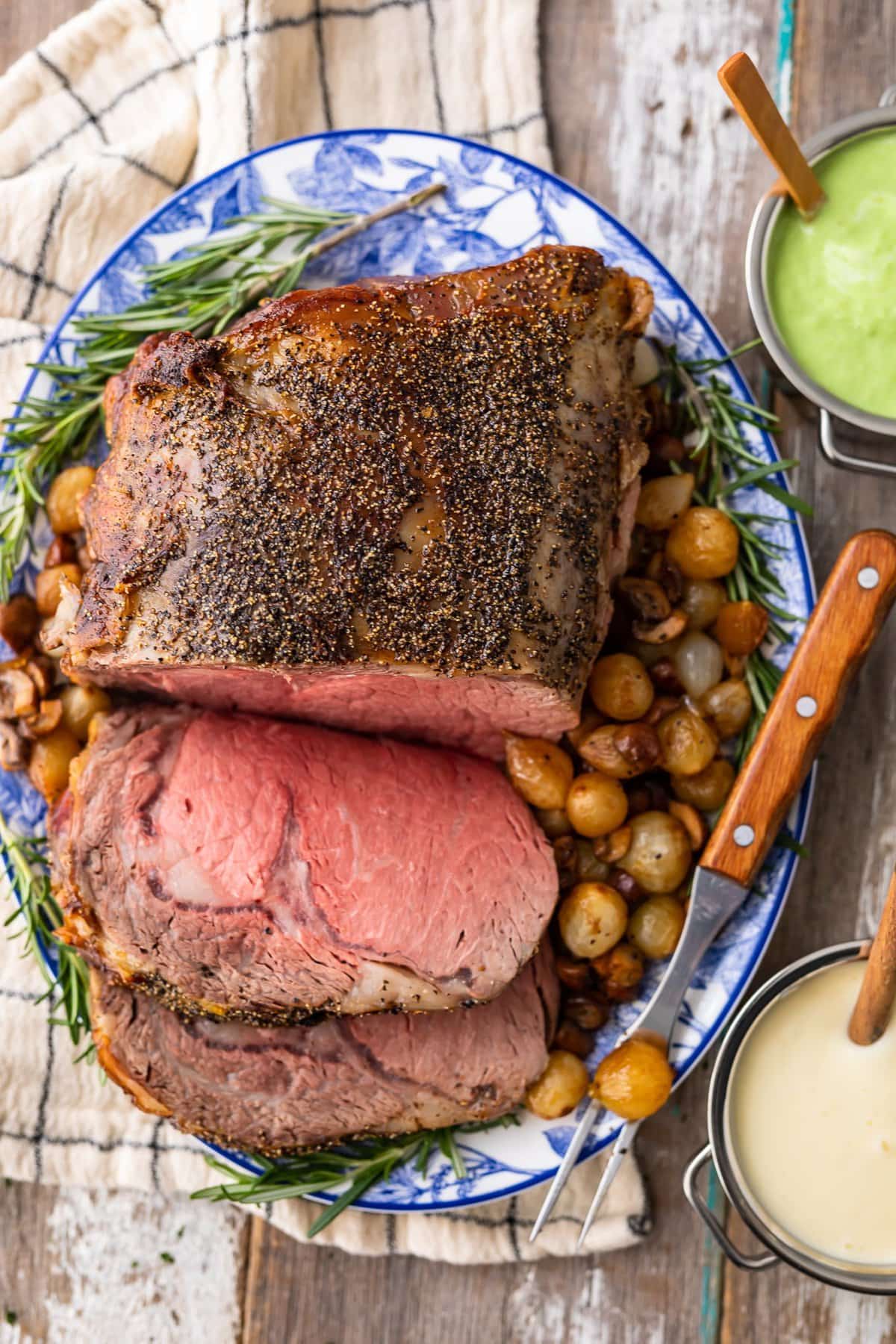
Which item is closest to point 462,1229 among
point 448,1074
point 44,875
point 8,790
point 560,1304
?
point 560,1304

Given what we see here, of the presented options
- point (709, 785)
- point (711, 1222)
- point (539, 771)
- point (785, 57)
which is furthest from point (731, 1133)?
point (785, 57)

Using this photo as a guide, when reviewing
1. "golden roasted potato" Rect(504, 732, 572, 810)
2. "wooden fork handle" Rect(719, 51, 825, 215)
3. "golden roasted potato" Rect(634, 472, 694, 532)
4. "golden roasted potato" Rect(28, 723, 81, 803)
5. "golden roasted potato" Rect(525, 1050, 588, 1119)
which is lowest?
"golden roasted potato" Rect(525, 1050, 588, 1119)

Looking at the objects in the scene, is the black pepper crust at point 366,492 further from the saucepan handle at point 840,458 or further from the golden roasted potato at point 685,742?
the saucepan handle at point 840,458

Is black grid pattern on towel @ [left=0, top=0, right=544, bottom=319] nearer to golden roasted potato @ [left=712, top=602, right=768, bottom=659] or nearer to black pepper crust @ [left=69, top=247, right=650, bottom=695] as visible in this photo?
black pepper crust @ [left=69, top=247, right=650, bottom=695]

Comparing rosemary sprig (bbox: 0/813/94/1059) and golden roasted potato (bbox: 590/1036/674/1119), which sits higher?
rosemary sprig (bbox: 0/813/94/1059)

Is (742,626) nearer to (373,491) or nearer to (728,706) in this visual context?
(728,706)

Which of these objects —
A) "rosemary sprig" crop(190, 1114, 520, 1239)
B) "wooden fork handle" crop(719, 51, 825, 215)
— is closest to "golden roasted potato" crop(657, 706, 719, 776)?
"rosemary sprig" crop(190, 1114, 520, 1239)
